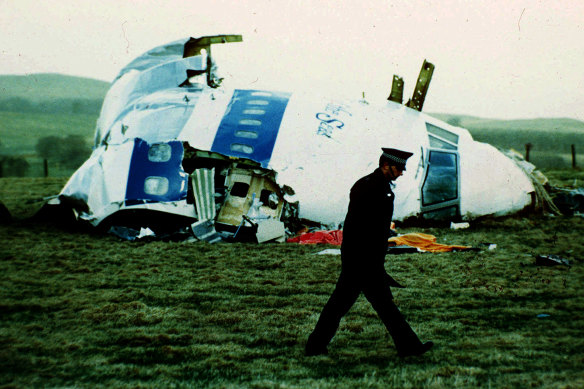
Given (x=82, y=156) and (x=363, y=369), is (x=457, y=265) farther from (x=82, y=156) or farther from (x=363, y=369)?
(x=82, y=156)

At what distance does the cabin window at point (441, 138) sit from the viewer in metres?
12.9

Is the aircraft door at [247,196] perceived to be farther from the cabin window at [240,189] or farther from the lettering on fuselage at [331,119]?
the lettering on fuselage at [331,119]

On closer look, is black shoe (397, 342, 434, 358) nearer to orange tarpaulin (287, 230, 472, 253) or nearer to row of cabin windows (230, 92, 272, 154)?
orange tarpaulin (287, 230, 472, 253)

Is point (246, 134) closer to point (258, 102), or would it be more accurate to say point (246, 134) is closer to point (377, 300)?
point (258, 102)

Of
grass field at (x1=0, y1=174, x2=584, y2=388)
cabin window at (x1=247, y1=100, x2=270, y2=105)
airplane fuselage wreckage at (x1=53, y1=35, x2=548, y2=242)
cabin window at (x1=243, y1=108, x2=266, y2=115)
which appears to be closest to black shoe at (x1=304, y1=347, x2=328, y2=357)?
grass field at (x1=0, y1=174, x2=584, y2=388)

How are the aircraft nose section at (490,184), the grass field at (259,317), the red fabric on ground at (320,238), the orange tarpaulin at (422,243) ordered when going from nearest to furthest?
1. the grass field at (259,317)
2. the orange tarpaulin at (422,243)
3. the red fabric on ground at (320,238)
4. the aircraft nose section at (490,184)

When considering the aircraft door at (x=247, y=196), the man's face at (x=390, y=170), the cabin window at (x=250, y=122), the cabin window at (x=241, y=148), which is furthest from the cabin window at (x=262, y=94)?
the man's face at (x=390, y=170)

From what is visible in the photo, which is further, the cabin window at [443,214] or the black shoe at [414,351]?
the cabin window at [443,214]

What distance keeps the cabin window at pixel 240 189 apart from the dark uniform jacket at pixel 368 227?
23.8ft

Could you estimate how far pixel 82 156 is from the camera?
46500 mm

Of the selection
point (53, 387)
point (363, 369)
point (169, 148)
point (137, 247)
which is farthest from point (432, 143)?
point (53, 387)

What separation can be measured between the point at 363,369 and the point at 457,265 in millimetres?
4683

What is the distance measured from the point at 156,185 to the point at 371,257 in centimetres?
738

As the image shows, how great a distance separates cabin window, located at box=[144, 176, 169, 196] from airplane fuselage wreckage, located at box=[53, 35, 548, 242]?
0.02 meters
